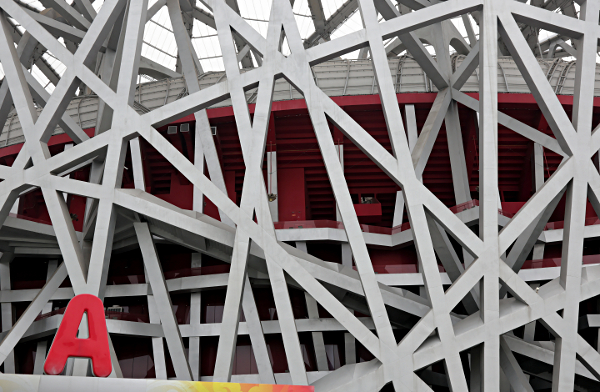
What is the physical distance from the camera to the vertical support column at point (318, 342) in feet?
68.1

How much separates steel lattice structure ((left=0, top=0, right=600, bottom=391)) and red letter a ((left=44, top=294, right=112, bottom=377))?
7.41ft

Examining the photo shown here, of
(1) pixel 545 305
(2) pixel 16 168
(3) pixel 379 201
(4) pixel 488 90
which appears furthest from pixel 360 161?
(2) pixel 16 168

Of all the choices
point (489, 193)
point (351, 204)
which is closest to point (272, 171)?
point (351, 204)

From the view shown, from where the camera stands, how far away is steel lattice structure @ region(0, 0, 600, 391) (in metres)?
14.6

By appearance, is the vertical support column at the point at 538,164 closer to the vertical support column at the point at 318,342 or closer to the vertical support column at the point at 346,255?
the vertical support column at the point at 346,255

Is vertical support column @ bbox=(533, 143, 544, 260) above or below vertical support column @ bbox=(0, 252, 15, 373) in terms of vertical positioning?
above

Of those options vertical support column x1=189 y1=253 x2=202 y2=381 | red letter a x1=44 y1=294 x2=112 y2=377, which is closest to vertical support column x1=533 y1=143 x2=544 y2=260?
vertical support column x1=189 y1=253 x2=202 y2=381

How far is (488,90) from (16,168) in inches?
579

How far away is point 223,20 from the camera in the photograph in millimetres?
17062

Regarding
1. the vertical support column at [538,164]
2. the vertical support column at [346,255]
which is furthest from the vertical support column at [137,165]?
the vertical support column at [538,164]

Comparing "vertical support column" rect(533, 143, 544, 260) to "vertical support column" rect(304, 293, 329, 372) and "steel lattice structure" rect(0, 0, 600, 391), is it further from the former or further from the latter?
"vertical support column" rect(304, 293, 329, 372)

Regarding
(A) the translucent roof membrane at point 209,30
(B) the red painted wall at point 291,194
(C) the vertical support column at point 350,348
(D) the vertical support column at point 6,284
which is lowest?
(C) the vertical support column at point 350,348

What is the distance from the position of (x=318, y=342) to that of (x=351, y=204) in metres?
7.93

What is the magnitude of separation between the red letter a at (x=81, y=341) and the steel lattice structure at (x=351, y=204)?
2259mm
